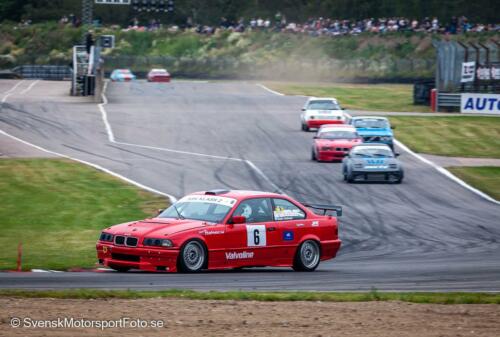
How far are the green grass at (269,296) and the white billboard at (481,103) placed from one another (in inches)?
1497

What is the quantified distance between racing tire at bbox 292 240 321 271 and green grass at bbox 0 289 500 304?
3205 mm

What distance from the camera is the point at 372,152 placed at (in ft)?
99.6

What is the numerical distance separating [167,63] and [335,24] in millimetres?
14340

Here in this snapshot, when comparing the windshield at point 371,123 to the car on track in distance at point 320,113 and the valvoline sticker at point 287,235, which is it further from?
the valvoline sticker at point 287,235

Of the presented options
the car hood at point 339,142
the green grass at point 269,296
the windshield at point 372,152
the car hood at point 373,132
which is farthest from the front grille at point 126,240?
the car hood at point 373,132

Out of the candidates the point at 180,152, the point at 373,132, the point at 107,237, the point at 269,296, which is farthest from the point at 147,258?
the point at 373,132

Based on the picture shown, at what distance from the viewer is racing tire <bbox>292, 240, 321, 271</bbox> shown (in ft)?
50.9

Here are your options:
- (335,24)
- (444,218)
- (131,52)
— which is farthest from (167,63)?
(444,218)

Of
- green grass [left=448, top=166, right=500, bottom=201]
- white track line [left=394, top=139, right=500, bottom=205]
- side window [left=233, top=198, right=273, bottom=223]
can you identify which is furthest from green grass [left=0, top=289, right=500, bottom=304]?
green grass [left=448, top=166, right=500, bottom=201]

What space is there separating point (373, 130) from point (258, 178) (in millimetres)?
8568

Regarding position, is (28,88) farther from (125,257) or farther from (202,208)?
(125,257)

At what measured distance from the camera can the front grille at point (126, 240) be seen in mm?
14188

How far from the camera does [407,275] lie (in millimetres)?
14750

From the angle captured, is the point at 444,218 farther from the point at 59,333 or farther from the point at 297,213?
the point at 59,333
